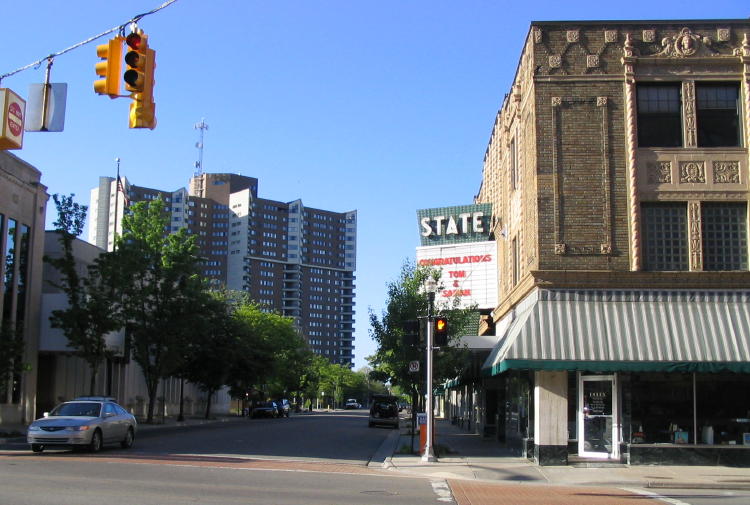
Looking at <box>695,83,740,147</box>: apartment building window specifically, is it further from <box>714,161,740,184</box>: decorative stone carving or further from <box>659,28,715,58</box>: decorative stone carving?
<box>659,28,715,58</box>: decorative stone carving

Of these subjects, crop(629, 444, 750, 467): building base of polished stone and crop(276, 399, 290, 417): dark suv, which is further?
crop(276, 399, 290, 417): dark suv

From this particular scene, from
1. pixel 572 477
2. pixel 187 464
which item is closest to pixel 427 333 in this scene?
pixel 572 477

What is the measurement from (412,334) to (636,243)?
6.51m

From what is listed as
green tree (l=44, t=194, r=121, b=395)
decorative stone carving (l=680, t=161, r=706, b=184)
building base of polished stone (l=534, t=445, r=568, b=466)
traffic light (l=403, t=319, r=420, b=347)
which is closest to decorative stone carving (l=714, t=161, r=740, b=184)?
decorative stone carving (l=680, t=161, r=706, b=184)

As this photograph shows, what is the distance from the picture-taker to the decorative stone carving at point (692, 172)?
2256 cm

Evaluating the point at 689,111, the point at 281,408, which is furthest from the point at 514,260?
the point at 281,408

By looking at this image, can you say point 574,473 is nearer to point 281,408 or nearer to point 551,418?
point 551,418

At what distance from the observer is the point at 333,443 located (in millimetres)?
31359

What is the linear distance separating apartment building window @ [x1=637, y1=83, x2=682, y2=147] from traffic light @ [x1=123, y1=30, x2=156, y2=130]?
1524 centimetres

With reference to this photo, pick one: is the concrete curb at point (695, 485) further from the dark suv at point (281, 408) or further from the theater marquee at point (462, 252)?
the dark suv at point (281, 408)

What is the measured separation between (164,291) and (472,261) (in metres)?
15.9

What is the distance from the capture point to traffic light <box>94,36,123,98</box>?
11688mm

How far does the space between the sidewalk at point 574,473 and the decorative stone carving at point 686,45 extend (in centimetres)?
1097

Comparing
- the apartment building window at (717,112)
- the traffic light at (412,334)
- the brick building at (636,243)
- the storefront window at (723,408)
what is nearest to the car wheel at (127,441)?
the traffic light at (412,334)
